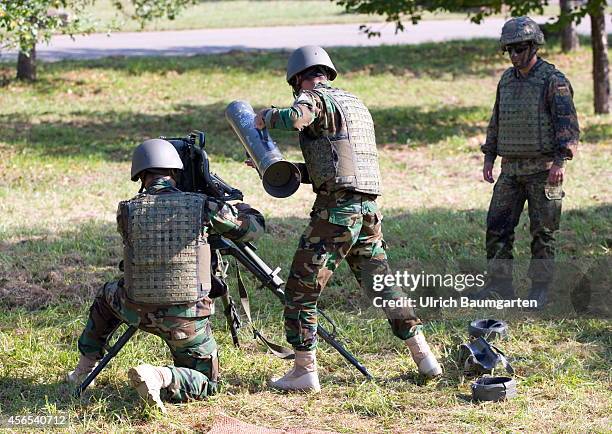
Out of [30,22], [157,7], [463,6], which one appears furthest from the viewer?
[157,7]

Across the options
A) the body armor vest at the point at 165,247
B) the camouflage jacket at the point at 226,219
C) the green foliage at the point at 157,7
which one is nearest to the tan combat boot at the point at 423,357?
the camouflage jacket at the point at 226,219

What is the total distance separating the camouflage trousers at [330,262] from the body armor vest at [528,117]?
1.88m

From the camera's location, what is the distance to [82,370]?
5.47 metres

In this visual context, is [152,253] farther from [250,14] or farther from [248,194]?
[250,14]

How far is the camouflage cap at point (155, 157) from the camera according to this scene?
16.7 feet

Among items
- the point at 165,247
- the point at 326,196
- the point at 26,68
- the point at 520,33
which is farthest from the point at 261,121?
the point at 26,68

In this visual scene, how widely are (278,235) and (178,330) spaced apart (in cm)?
384

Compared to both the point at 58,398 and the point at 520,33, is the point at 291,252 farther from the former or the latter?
the point at 58,398

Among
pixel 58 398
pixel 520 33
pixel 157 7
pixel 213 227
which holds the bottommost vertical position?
pixel 58 398

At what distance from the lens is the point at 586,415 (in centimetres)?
501

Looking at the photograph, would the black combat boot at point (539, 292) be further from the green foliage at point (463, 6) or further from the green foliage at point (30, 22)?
the green foliage at point (463, 6)

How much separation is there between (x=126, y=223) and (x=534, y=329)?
2877 millimetres

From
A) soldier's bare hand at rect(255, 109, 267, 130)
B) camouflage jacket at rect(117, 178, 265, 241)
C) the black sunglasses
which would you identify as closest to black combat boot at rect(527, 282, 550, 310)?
the black sunglasses

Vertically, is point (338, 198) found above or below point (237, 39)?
below
